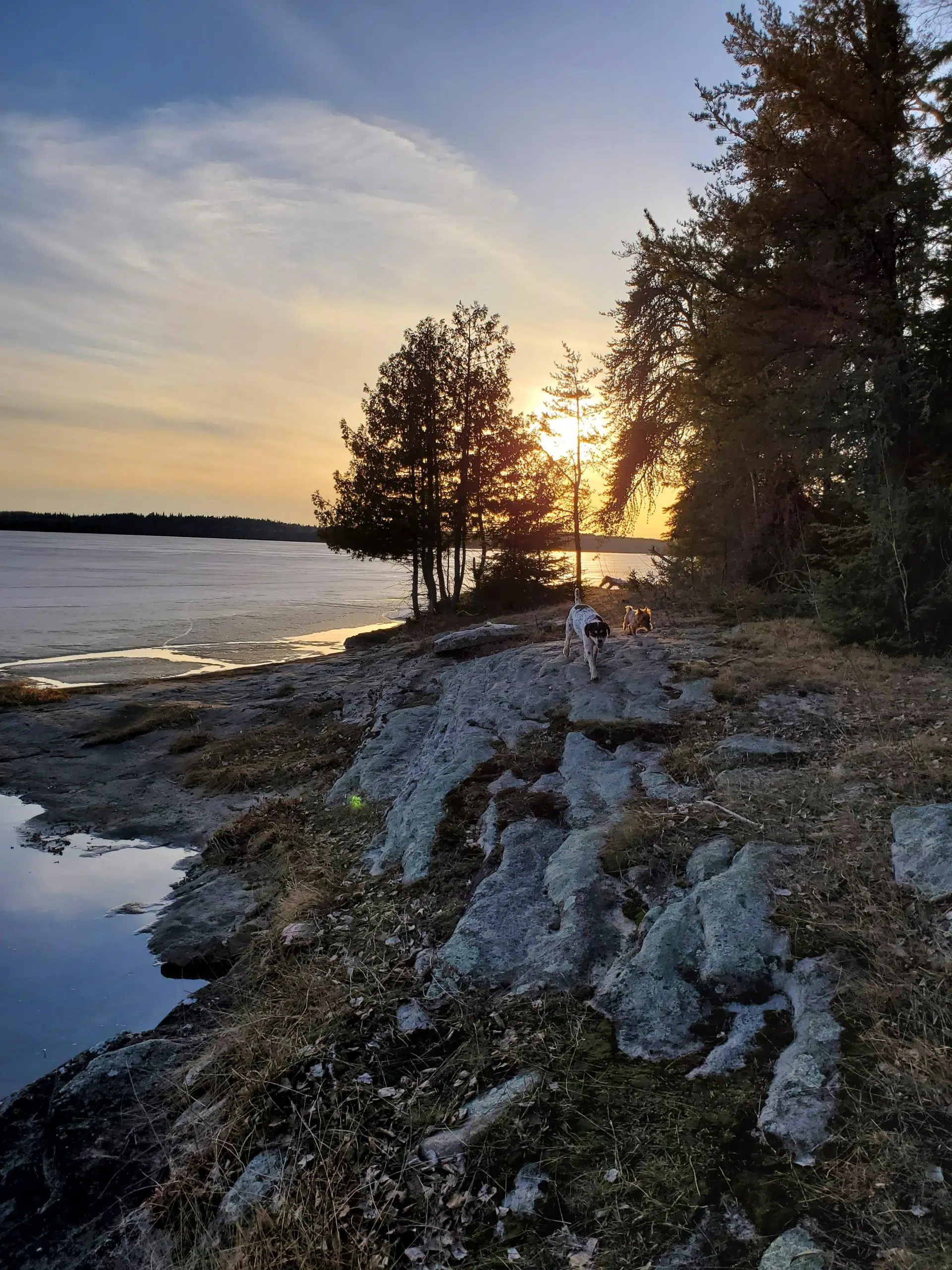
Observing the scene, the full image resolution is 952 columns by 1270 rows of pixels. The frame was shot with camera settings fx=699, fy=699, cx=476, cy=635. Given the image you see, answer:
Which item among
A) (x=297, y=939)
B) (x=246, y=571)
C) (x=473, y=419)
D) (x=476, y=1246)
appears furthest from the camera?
(x=246, y=571)

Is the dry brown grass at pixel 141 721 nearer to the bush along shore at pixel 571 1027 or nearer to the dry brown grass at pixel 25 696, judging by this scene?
the dry brown grass at pixel 25 696

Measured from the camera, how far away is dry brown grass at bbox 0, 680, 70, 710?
19312 mm

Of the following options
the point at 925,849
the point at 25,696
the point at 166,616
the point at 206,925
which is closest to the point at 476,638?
the point at 206,925

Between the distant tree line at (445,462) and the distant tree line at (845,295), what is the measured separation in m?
16.4

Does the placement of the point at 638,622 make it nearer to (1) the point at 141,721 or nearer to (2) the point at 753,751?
(2) the point at 753,751

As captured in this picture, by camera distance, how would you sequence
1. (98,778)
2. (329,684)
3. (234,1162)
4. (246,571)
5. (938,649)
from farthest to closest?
1. (246,571)
2. (329,684)
3. (98,778)
4. (938,649)
5. (234,1162)

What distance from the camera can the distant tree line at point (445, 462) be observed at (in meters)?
30.4

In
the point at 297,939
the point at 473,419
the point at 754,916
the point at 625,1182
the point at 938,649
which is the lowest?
the point at 297,939

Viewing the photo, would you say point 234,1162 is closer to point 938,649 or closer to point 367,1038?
point 367,1038

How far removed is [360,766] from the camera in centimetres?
1116

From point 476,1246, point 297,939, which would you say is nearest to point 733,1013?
point 476,1246

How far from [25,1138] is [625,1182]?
4.28m

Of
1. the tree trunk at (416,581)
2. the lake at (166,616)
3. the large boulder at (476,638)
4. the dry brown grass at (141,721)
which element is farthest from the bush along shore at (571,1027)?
the tree trunk at (416,581)

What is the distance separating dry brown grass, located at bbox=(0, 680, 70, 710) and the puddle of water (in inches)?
378
